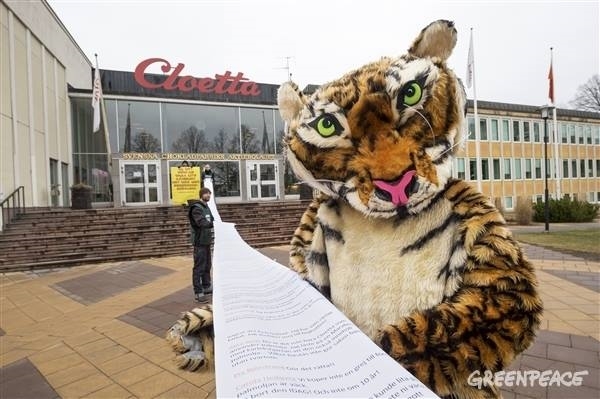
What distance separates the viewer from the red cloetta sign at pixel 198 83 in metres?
18.9

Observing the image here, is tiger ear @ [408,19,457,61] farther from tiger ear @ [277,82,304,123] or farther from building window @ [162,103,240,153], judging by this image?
building window @ [162,103,240,153]

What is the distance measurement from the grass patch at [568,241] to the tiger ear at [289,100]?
9833 mm

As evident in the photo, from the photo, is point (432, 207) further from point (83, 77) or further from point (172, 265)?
point (83, 77)

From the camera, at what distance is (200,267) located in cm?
588

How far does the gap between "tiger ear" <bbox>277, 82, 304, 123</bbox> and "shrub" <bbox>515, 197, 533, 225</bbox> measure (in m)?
19.8

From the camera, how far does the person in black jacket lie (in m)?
5.84

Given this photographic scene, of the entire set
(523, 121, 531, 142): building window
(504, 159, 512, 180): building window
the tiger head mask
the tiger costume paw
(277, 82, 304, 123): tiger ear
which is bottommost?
the tiger costume paw

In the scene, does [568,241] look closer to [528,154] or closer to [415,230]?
[415,230]

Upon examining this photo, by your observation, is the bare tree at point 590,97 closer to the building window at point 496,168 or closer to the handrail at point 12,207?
the building window at point 496,168

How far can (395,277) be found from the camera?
1.06 meters

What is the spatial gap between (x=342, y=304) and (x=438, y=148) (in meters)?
0.56

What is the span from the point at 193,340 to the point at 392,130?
0.94 metres

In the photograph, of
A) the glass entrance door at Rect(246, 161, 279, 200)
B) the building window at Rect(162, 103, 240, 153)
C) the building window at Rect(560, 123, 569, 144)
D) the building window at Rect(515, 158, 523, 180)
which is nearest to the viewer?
the building window at Rect(162, 103, 240, 153)

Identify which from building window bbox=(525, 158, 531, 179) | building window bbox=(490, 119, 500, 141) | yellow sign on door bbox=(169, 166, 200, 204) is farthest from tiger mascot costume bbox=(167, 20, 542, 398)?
building window bbox=(525, 158, 531, 179)
